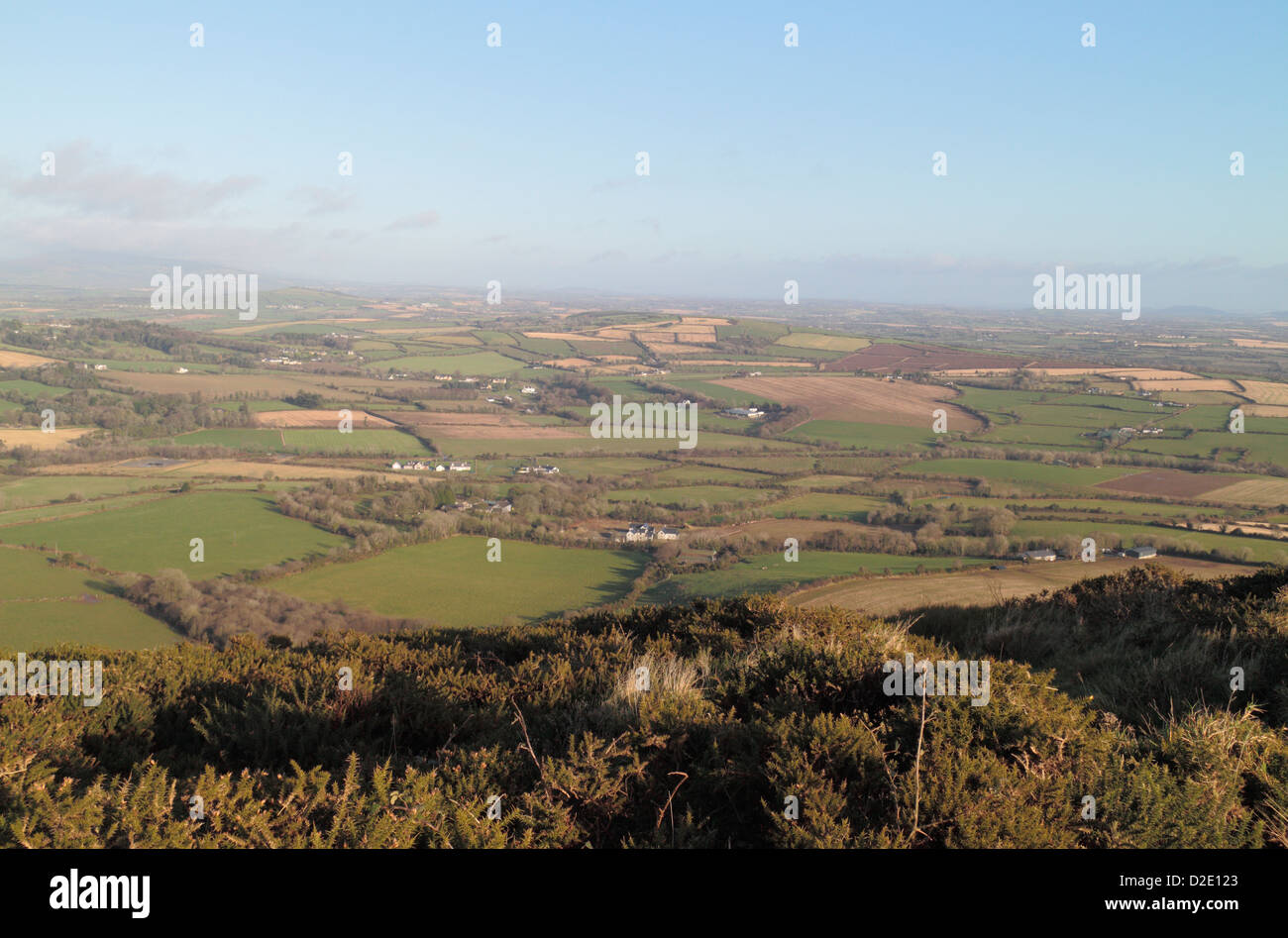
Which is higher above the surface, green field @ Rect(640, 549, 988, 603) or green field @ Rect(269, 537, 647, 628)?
green field @ Rect(640, 549, 988, 603)

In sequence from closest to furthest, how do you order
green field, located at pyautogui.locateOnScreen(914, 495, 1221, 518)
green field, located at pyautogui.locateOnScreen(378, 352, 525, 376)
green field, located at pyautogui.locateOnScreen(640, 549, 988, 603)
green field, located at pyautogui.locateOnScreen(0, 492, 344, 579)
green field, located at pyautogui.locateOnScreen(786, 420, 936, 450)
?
green field, located at pyautogui.locateOnScreen(640, 549, 988, 603), green field, located at pyautogui.locateOnScreen(0, 492, 344, 579), green field, located at pyautogui.locateOnScreen(914, 495, 1221, 518), green field, located at pyautogui.locateOnScreen(786, 420, 936, 450), green field, located at pyautogui.locateOnScreen(378, 352, 525, 376)

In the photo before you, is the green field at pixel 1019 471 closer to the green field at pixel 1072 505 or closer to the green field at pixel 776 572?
the green field at pixel 1072 505

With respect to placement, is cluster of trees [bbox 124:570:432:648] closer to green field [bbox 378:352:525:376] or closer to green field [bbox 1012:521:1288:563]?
green field [bbox 1012:521:1288:563]

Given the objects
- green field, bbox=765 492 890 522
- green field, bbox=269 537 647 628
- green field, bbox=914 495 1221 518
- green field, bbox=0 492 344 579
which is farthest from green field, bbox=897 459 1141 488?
green field, bbox=0 492 344 579

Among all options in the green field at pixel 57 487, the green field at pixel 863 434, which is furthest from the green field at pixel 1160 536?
the green field at pixel 57 487
